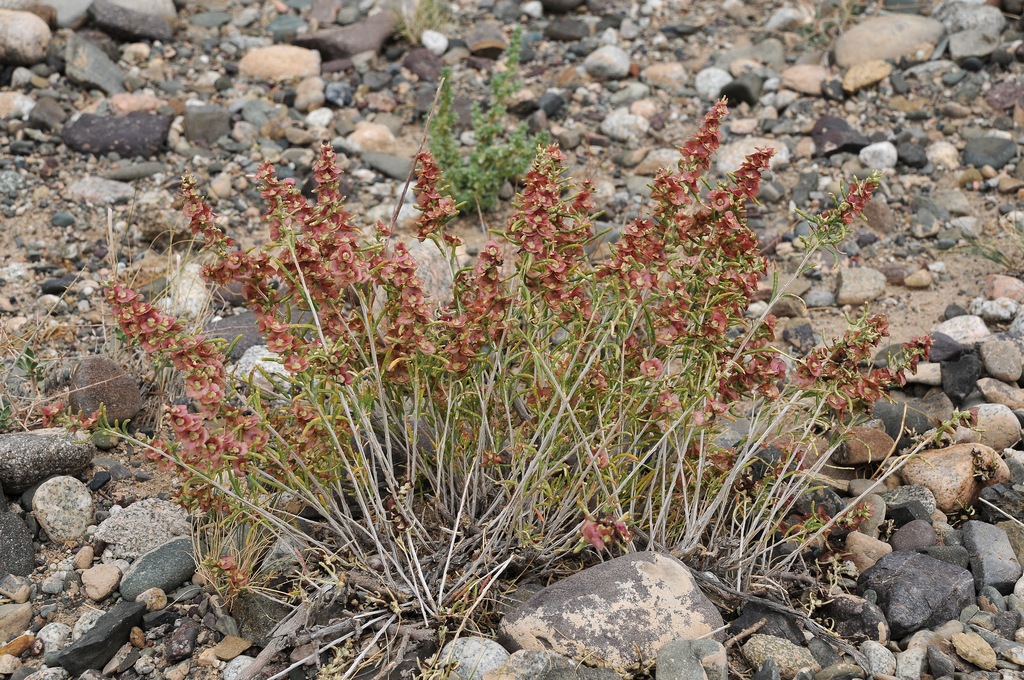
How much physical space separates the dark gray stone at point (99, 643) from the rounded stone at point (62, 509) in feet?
1.72

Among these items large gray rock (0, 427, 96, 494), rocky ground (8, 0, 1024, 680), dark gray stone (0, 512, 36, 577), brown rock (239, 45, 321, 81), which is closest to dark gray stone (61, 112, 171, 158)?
rocky ground (8, 0, 1024, 680)

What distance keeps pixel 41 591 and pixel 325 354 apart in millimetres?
1518

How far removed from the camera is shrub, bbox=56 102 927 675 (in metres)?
2.87

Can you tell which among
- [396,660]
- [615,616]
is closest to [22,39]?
[396,660]

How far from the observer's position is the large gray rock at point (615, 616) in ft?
9.53

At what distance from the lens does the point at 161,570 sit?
3359mm

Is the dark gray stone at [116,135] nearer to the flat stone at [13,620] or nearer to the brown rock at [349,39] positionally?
the brown rock at [349,39]

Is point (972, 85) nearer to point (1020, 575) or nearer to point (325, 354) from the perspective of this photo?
point (1020, 575)

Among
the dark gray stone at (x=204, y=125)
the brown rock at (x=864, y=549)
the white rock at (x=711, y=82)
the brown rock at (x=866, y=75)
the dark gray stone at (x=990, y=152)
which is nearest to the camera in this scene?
the brown rock at (x=864, y=549)

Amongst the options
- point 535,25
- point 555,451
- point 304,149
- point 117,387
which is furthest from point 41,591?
point 535,25

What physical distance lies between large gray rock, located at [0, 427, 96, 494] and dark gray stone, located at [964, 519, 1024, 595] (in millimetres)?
3213

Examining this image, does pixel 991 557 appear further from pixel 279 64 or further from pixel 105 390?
pixel 279 64

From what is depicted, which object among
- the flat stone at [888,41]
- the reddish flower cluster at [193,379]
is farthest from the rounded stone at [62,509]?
the flat stone at [888,41]

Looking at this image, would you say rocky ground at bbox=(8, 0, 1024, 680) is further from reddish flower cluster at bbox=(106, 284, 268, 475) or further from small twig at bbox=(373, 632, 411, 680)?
reddish flower cluster at bbox=(106, 284, 268, 475)
